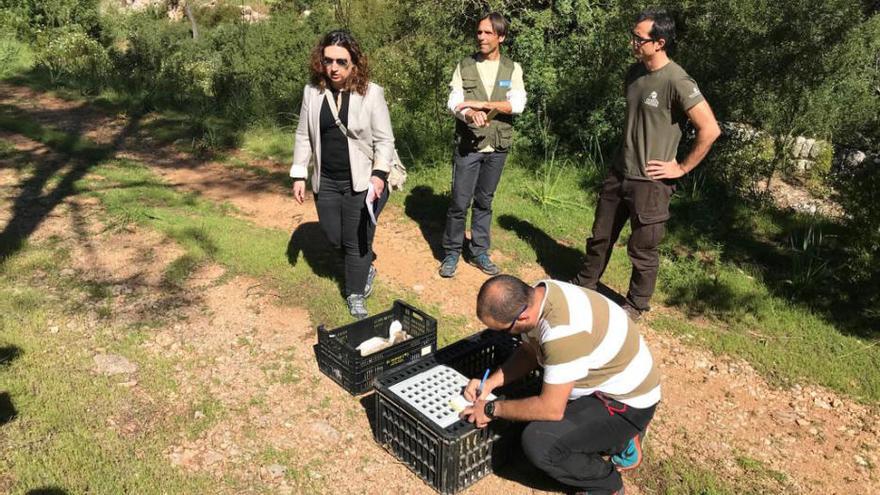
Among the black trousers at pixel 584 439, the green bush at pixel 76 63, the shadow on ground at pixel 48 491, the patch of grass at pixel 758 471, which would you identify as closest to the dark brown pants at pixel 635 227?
the patch of grass at pixel 758 471

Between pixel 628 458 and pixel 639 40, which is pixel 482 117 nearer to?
pixel 639 40

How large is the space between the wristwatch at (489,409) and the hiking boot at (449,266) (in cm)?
239

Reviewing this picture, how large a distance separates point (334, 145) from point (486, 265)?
1.81 metres

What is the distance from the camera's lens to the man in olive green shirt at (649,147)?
400cm

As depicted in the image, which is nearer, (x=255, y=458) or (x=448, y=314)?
(x=255, y=458)

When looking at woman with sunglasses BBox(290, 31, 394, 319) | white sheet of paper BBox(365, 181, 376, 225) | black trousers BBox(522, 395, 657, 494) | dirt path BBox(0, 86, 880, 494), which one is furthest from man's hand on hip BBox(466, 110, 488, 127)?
black trousers BBox(522, 395, 657, 494)

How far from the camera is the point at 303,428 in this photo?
3.59 m

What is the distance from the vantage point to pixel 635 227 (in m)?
4.45

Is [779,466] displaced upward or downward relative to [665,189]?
downward

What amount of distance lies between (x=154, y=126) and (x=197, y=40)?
18.2 metres

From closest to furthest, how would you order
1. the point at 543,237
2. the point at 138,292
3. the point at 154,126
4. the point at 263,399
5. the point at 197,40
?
the point at 263,399, the point at 138,292, the point at 543,237, the point at 154,126, the point at 197,40

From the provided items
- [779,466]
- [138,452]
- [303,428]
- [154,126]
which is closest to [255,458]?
[303,428]

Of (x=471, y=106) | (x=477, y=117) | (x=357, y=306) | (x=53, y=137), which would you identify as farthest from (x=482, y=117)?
(x=53, y=137)

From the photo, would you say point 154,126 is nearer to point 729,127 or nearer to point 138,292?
point 138,292
